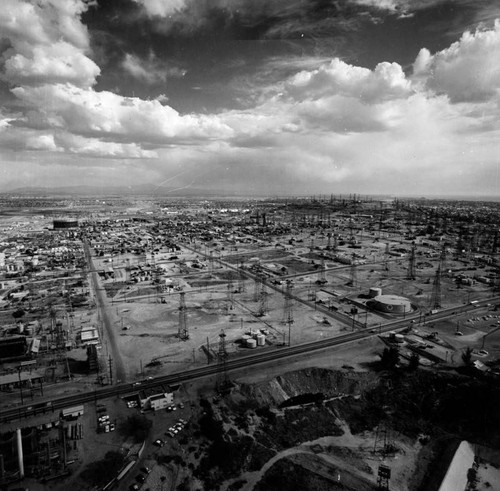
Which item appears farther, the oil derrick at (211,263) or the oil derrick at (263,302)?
the oil derrick at (211,263)

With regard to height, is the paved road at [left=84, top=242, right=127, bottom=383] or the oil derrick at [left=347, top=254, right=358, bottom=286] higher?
the oil derrick at [left=347, top=254, right=358, bottom=286]

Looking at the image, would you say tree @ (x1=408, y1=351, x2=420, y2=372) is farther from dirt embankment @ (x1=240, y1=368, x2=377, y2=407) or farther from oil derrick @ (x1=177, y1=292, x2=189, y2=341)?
oil derrick @ (x1=177, y1=292, x2=189, y2=341)

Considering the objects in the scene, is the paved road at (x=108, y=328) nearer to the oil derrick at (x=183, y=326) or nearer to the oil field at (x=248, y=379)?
the oil field at (x=248, y=379)

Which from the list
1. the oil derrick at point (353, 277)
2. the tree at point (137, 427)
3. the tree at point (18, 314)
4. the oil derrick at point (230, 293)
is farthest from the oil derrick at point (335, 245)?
the tree at point (137, 427)

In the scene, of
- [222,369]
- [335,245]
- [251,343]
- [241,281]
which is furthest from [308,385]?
[335,245]

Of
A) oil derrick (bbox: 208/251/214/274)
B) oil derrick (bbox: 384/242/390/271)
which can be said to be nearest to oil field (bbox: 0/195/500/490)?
oil derrick (bbox: 384/242/390/271)

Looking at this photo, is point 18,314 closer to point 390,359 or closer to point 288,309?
point 288,309
